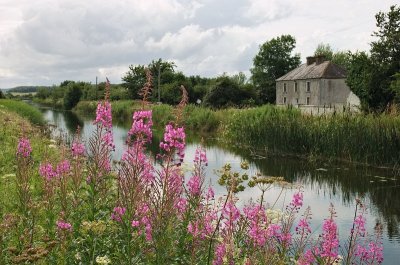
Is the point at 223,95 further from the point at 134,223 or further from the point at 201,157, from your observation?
the point at 134,223

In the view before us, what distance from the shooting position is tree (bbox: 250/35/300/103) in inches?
2751

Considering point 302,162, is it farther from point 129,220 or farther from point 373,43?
point 129,220

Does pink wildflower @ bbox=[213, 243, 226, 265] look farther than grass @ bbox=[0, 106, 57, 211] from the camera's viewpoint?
No

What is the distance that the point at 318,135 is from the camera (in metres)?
20.4

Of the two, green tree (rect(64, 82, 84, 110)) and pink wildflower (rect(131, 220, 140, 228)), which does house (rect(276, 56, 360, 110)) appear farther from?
pink wildflower (rect(131, 220, 140, 228))

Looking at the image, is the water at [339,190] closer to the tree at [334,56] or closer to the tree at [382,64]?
the tree at [382,64]

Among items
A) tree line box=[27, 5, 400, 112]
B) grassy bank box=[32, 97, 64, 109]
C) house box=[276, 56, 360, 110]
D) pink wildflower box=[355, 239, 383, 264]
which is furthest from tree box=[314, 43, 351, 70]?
pink wildflower box=[355, 239, 383, 264]

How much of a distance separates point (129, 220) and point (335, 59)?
91.3 meters

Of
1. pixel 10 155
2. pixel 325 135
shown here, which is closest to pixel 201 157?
pixel 10 155

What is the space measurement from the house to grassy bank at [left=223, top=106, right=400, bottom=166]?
25.7 m

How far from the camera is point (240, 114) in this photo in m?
27.2

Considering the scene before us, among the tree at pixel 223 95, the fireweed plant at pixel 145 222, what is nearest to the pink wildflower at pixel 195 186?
the fireweed plant at pixel 145 222

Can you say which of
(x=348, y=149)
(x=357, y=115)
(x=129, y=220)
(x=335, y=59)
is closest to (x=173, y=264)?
(x=129, y=220)

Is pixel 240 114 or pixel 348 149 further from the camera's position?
pixel 240 114
